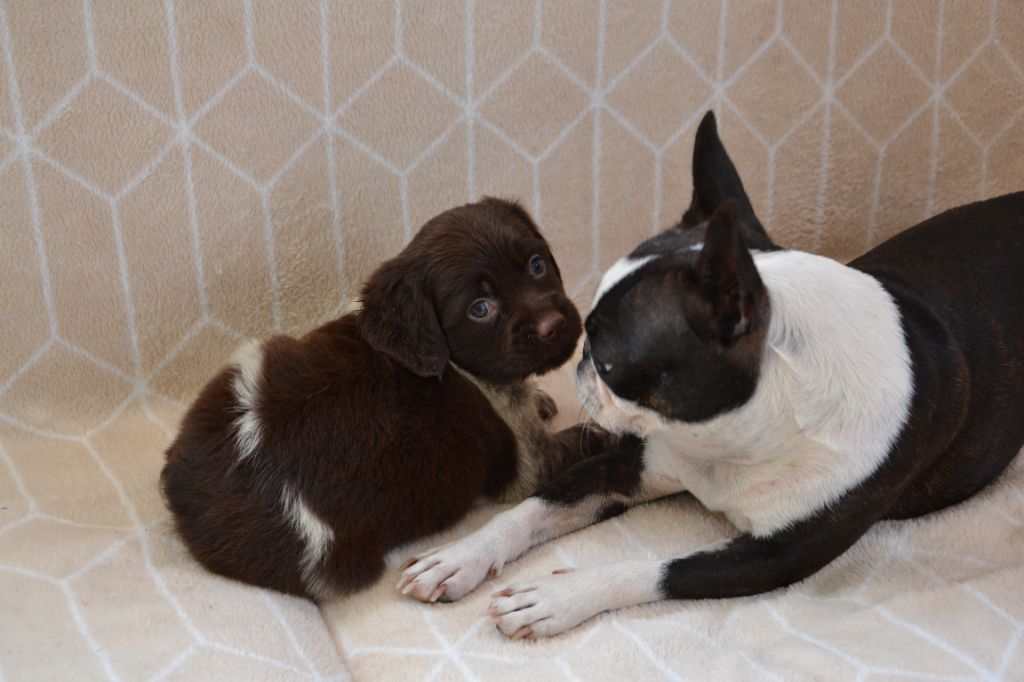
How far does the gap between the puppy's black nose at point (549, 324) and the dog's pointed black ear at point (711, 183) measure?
0.35 m

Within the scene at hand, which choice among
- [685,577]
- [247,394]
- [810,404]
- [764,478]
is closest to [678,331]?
[810,404]

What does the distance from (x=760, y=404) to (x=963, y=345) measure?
25.3 inches

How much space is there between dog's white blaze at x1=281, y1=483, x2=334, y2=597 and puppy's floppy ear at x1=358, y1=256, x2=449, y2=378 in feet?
1.22

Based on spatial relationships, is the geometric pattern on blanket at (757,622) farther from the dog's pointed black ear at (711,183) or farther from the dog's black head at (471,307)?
the dog's pointed black ear at (711,183)

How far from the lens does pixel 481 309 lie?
245 centimetres

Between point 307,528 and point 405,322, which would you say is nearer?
point 307,528

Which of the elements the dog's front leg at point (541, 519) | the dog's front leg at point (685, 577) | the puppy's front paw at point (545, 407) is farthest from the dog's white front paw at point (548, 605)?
the puppy's front paw at point (545, 407)

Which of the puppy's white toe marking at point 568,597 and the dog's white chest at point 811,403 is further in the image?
the puppy's white toe marking at point 568,597

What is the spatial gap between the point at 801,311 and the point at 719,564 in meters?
0.57

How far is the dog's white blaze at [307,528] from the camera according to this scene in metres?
2.22

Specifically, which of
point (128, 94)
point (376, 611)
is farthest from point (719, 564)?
point (128, 94)

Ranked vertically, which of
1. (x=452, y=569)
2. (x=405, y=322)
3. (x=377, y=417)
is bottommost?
(x=452, y=569)

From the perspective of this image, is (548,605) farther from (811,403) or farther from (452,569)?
(811,403)

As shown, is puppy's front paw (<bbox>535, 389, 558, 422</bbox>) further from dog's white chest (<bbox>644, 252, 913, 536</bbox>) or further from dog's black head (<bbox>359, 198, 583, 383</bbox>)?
dog's white chest (<bbox>644, 252, 913, 536</bbox>)
